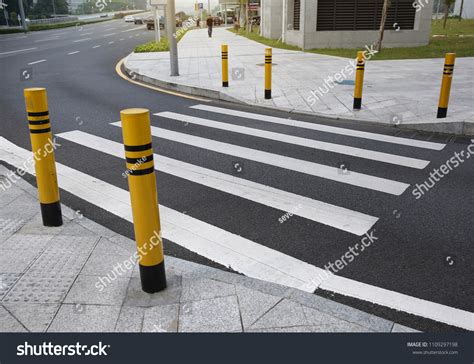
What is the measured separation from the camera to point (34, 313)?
3225mm

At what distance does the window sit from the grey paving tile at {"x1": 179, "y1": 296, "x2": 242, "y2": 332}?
22.3 meters

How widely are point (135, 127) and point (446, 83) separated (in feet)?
23.7

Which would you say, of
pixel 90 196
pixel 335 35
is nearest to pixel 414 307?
pixel 90 196

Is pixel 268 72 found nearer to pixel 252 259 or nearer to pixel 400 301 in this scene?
pixel 252 259

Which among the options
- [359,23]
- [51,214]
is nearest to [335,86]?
[51,214]

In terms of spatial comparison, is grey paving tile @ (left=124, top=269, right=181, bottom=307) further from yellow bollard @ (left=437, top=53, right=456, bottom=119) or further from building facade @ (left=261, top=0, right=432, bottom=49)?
building facade @ (left=261, top=0, right=432, bottom=49)

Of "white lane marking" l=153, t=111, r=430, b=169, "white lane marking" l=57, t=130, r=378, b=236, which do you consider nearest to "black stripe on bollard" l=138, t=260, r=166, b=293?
"white lane marking" l=57, t=130, r=378, b=236

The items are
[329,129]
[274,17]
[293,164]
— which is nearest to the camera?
[293,164]

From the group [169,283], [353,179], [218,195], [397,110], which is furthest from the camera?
[397,110]

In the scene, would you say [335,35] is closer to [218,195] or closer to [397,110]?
[397,110]

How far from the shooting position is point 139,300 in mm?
A: 3387

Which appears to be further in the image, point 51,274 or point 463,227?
point 463,227

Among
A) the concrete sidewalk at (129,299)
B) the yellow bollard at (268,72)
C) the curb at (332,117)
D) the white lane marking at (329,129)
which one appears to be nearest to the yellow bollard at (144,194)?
the concrete sidewalk at (129,299)

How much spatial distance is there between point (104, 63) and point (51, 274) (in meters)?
17.7
